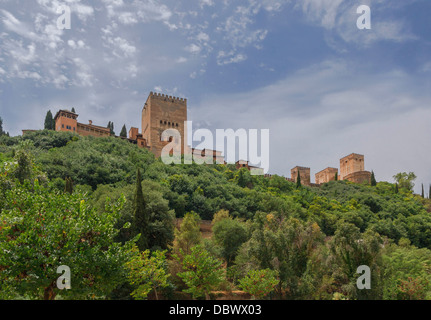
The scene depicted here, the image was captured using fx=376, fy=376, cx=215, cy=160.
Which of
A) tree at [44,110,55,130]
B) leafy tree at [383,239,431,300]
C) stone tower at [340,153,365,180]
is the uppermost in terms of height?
tree at [44,110,55,130]

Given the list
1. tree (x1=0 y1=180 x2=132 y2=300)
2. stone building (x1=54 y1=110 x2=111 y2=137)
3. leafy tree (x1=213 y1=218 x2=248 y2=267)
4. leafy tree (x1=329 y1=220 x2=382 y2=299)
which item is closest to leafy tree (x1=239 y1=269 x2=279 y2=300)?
leafy tree (x1=329 y1=220 x2=382 y2=299)

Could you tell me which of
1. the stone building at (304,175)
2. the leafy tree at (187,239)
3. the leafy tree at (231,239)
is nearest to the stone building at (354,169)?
the stone building at (304,175)

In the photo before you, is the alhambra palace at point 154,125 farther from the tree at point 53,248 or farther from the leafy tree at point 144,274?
the tree at point 53,248

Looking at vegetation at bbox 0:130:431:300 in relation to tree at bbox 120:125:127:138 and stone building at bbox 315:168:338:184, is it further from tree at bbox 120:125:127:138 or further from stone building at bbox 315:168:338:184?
stone building at bbox 315:168:338:184

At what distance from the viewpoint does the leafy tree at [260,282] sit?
918 inches

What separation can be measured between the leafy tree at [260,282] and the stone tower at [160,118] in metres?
46.7

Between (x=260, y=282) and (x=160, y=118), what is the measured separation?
51757mm

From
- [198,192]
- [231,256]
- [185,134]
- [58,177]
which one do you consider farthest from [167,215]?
[185,134]

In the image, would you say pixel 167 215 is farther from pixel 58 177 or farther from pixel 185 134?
pixel 185 134

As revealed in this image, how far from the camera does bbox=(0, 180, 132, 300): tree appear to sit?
13.7 meters

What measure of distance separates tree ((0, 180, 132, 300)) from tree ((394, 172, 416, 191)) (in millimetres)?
86208

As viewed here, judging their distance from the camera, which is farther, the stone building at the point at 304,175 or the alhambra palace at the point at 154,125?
the stone building at the point at 304,175

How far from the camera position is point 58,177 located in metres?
44.6
